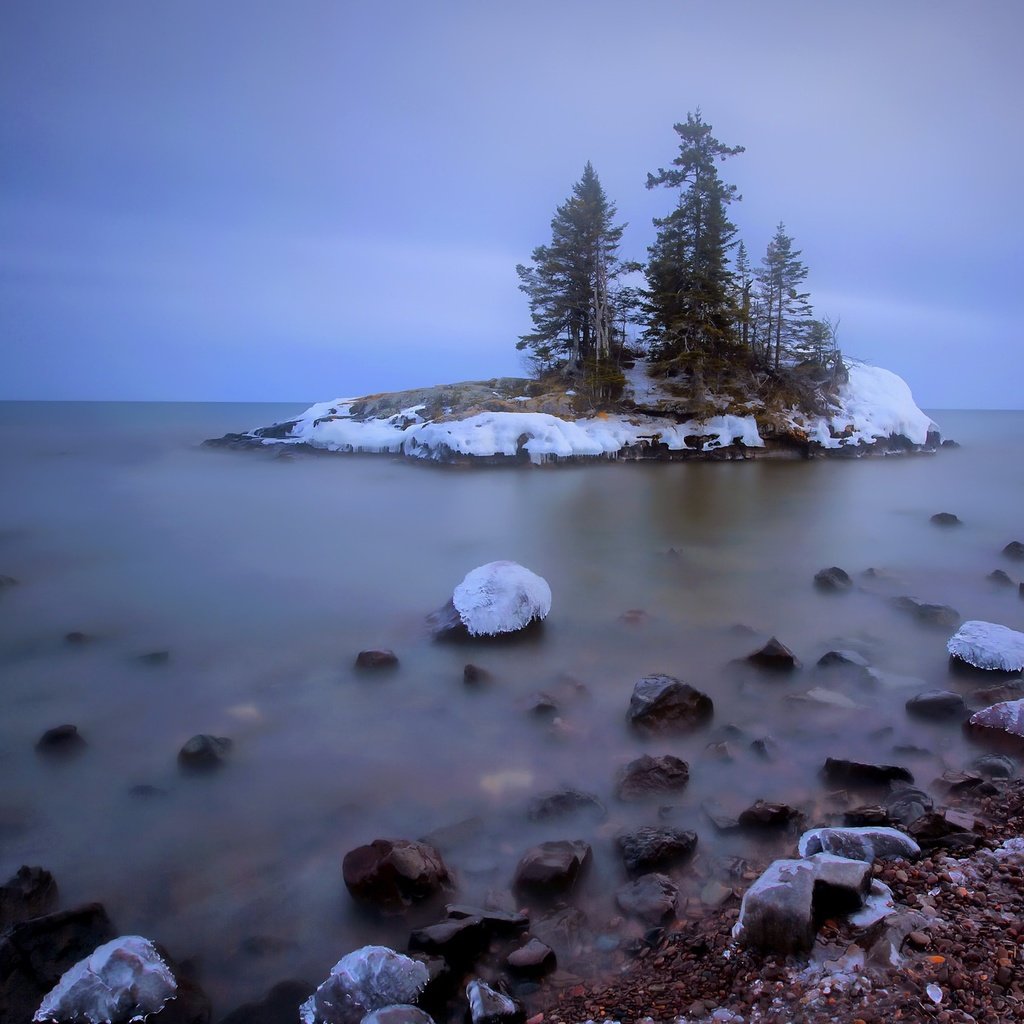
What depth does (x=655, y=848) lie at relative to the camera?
348 centimetres

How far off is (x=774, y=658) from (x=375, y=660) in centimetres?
402

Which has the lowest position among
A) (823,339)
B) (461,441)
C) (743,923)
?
(743,923)

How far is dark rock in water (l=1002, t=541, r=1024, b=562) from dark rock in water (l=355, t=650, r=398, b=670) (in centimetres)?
1066

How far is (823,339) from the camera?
30.8 metres

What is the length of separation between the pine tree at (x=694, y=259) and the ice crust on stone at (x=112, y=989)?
92.2 feet

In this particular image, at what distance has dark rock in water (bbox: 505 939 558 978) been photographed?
2.78m

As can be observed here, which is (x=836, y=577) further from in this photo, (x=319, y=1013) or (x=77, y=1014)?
(x=77, y=1014)

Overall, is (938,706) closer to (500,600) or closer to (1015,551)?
(500,600)

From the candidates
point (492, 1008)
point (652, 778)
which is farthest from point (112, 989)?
point (652, 778)

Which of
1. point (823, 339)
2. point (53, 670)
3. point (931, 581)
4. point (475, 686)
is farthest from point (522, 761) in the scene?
point (823, 339)

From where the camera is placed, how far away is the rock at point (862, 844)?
3154 millimetres

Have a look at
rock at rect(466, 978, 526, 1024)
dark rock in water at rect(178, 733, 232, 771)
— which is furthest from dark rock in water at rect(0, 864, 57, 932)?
rock at rect(466, 978, 526, 1024)

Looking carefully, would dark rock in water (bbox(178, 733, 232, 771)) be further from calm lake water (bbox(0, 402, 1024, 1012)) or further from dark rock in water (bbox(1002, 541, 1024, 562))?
dark rock in water (bbox(1002, 541, 1024, 562))

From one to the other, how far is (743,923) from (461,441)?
22335mm
